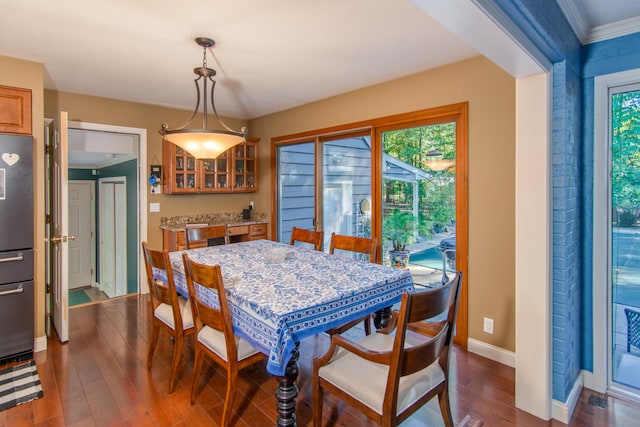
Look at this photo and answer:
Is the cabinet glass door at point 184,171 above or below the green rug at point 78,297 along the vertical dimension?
above

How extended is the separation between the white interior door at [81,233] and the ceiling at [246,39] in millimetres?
2998

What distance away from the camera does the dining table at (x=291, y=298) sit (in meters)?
Result: 1.60

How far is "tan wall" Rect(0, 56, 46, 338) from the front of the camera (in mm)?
2879

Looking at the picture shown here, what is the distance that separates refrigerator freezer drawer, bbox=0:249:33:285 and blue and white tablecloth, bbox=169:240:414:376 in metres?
1.22

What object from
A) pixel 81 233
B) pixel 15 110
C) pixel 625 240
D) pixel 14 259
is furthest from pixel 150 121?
pixel 625 240

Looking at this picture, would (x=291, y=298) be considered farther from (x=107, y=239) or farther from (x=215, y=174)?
(x=107, y=239)

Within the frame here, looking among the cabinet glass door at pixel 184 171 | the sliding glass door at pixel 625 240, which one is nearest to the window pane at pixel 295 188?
the cabinet glass door at pixel 184 171

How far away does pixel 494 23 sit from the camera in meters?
1.33

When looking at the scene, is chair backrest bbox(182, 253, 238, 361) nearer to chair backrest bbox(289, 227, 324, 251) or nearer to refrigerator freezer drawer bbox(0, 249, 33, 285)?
chair backrest bbox(289, 227, 324, 251)

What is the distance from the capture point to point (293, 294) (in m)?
1.83

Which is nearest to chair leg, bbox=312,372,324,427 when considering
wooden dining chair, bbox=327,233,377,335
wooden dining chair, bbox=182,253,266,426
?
wooden dining chair, bbox=182,253,266,426

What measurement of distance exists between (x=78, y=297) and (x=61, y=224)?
3186 mm

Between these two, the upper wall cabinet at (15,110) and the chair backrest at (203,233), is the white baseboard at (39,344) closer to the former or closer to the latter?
the chair backrest at (203,233)

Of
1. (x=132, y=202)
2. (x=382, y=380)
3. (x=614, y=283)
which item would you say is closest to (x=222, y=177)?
(x=132, y=202)
